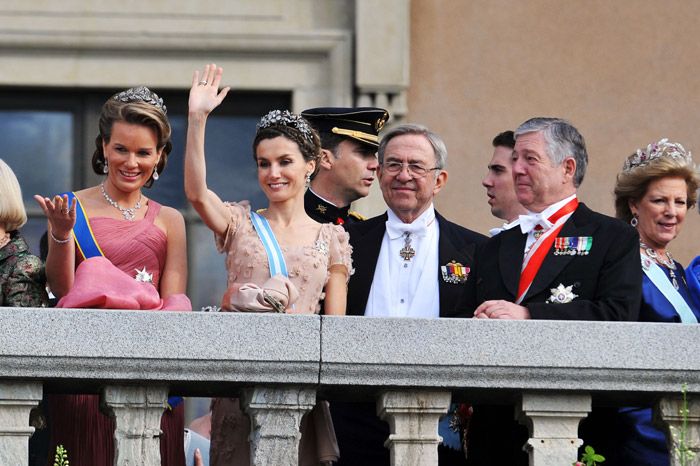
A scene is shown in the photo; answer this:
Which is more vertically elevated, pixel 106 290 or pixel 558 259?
pixel 558 259

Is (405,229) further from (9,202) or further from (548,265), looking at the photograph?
(9,202)

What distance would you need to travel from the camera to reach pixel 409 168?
696 centimetres

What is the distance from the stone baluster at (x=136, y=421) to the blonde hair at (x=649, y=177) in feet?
6.90

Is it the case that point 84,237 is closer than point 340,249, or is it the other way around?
point 84,237

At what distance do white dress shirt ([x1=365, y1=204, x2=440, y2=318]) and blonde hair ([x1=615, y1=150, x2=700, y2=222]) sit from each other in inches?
24.9

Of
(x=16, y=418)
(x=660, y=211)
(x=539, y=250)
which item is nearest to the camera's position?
(x=16, y=418)

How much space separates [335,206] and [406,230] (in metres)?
0.71

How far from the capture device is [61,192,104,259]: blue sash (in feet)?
21.0

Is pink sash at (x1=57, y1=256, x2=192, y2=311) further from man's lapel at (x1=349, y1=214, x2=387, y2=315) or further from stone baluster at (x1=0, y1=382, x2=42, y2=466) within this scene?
man's lapel at (x1=349, y1=214, x2=387, y2=315)

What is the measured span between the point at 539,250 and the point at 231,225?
94 centimetres

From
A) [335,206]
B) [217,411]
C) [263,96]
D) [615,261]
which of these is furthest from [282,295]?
[263,96]

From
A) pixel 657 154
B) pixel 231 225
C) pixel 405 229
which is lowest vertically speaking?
pixel 231 225

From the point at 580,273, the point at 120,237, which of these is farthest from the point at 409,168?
the point at 120,237

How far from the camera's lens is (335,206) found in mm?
7672
